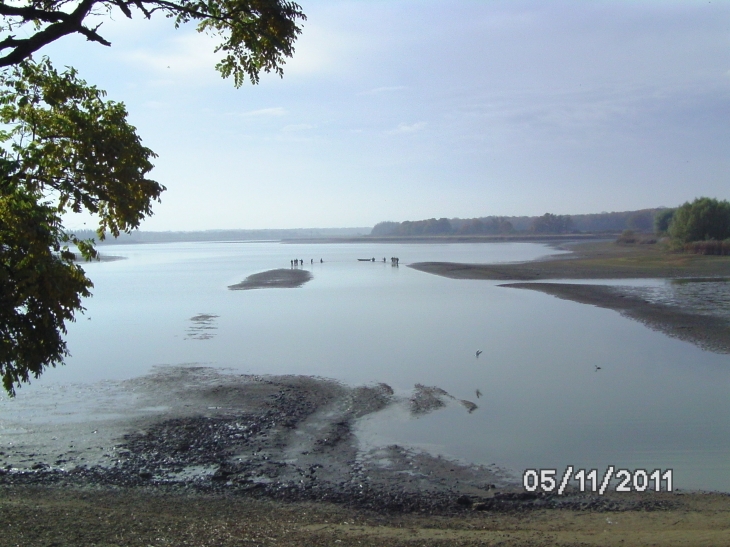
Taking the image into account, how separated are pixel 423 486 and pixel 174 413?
5990mm

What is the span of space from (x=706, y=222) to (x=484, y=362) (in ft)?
198

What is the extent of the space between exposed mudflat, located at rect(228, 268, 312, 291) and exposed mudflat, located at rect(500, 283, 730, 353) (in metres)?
16.9

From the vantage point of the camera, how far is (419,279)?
4919 cm

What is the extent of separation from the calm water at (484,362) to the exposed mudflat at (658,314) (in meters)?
0.86

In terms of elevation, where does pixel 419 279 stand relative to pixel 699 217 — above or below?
below

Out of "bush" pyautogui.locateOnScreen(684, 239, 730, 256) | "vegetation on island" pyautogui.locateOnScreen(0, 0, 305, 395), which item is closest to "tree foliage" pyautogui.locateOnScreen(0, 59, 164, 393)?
"vegetation on island" pyautogui.locateOnScreen(0, 0, 305, 395)

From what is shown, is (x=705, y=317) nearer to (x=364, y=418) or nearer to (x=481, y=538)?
(x=364, y=418)

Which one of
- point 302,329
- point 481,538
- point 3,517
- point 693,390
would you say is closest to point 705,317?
point 693,390

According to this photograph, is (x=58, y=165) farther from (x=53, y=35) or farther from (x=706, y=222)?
(x=706, y=222)

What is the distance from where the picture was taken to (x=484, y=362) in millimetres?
18172

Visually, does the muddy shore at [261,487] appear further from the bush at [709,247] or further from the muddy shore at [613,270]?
the bush at [709,247]

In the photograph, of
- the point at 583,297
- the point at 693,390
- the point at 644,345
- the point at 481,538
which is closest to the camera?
the point at 481,538

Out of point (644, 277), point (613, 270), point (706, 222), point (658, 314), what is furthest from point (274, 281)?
point (706, 222)

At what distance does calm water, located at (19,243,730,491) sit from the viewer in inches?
→ 437
